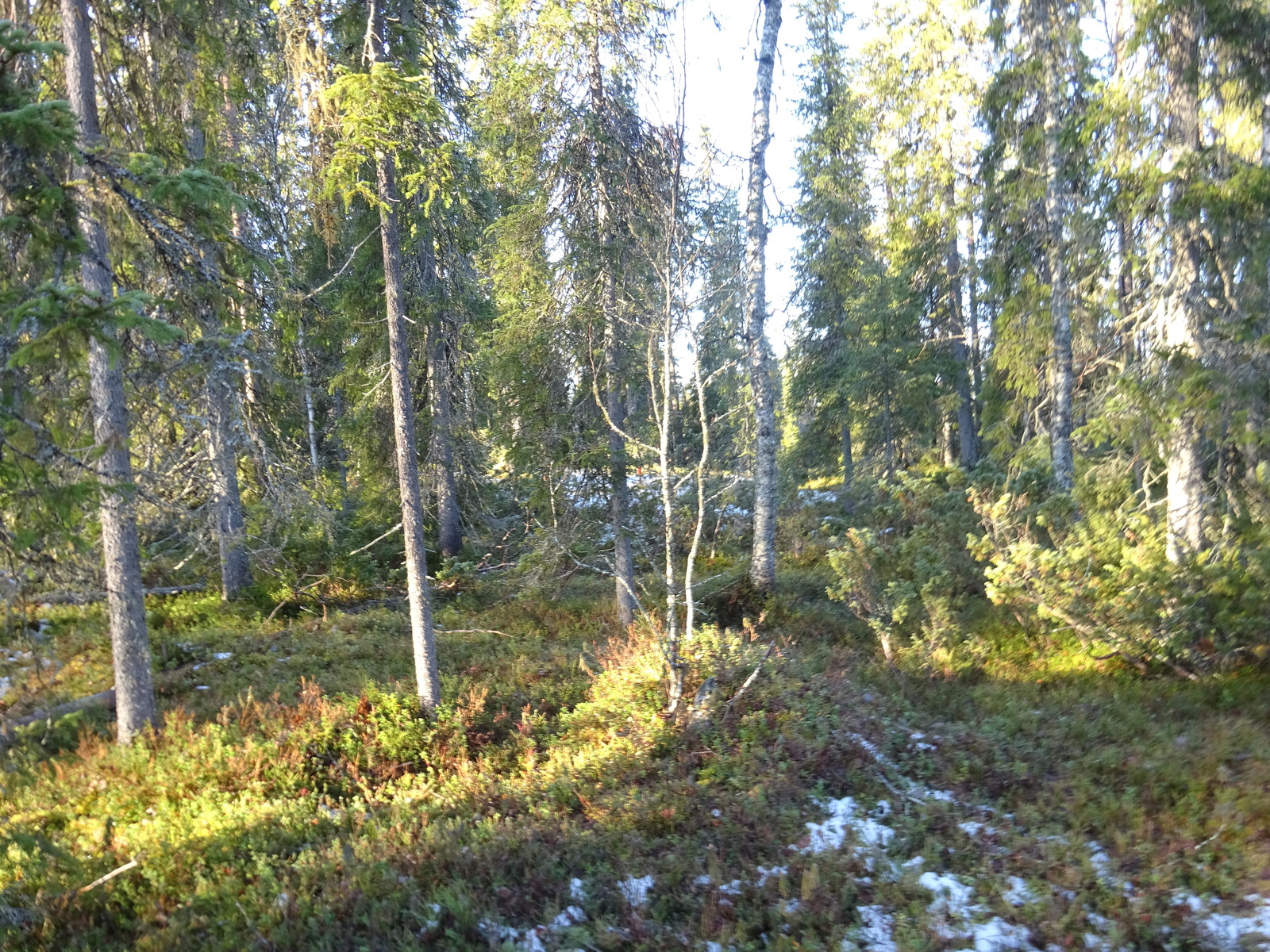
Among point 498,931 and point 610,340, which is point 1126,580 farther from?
point 498,931

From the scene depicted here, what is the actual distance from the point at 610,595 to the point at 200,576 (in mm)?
8338

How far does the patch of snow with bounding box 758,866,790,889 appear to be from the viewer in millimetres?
5445

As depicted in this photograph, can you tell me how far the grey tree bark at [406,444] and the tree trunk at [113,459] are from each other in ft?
8.91

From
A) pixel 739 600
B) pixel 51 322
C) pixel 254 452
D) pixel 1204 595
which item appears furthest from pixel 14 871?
pixel 1204 595

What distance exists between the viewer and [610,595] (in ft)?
45.8

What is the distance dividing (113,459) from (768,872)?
25.0 ft

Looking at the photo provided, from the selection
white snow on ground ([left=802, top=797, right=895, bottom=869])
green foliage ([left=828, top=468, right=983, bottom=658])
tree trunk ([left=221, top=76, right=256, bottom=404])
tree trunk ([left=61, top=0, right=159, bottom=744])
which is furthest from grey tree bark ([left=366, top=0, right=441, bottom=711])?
green foliage ([left=828, top=468, right=983, bottom=658])

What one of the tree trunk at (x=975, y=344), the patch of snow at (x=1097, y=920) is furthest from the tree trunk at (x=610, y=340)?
the tree trunk at (x=975, y=344)

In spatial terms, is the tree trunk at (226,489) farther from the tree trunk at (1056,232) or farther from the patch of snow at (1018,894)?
the tree trunk at (1056,232)

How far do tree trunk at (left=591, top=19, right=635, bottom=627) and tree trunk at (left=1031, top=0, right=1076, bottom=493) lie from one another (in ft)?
22.3

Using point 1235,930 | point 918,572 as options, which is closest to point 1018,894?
point 1235,930

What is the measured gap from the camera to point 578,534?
11102 millimetres

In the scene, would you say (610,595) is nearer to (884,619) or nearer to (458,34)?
(884,619)

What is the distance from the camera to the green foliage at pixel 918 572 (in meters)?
10.0
